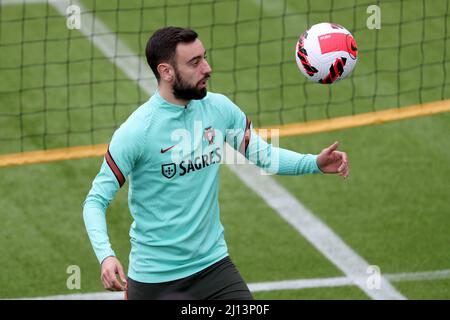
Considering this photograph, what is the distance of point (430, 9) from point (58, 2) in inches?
213

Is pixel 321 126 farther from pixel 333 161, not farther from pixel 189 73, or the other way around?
pixel 189 73

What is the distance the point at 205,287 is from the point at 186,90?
1.39 m

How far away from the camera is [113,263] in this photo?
6402mm

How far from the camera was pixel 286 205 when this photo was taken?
35.2ft

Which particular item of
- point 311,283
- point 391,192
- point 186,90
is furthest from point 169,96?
point 391,192

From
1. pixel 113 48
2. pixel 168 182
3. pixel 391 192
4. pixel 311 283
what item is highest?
pixel 113 48

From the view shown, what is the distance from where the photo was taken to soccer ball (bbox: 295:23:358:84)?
8.18 metres

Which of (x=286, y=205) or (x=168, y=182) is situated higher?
(x=168, y=182)

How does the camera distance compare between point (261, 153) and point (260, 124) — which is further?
point (260, 124)

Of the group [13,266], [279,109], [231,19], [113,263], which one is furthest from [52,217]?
[231,19]

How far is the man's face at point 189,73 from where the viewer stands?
22.4 ft

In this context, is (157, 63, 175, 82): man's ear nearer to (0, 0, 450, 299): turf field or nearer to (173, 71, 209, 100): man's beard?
(173, 71, 209, 100): man's beard

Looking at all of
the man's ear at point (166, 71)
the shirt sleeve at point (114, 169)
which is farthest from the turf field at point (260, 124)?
the man's ear at point (166, 71)

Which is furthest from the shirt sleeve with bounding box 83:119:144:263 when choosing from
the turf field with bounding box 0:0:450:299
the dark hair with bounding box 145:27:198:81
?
the turf field with bounding box 0:0:450:299
